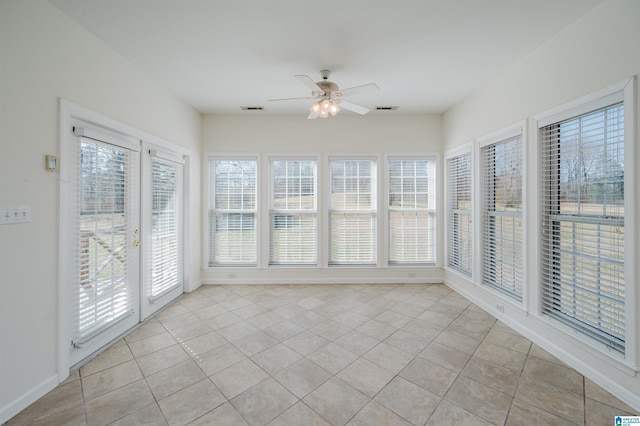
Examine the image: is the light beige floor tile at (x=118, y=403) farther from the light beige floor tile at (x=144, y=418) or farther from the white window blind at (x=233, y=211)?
the white window blind at (x=233, y=211)

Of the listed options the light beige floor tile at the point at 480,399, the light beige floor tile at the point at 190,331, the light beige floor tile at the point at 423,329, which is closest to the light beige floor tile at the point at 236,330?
the light beige floor tile at the point at 190,331

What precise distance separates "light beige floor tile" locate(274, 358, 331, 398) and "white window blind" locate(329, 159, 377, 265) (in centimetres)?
228

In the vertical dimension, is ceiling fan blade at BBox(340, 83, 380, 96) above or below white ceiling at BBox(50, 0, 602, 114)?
below

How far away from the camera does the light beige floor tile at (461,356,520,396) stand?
1.91 meters

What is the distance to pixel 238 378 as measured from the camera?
2010 millimetres

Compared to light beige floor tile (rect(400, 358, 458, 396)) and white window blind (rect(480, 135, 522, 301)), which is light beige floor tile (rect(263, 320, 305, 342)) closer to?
light beige floor tile (rect(400, 358, 458, 396))

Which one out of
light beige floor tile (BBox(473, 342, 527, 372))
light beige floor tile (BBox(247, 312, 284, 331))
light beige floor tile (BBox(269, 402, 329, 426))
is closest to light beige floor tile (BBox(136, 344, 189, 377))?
light beige floor tile (BBox(247, 312, 284, 331))

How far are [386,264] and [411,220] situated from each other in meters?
0.85

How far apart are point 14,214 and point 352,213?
12.0 feet

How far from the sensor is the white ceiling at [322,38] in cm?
195

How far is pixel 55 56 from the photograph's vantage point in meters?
1.93

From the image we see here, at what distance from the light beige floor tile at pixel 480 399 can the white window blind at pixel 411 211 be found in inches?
97.7

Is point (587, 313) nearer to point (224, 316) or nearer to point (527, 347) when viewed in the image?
point (527, 347)

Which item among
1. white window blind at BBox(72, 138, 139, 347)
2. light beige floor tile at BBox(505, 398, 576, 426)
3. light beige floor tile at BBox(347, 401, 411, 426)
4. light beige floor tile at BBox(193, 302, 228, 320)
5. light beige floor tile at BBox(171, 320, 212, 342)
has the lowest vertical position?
light beige floor tile at BBox(505, 398, 576, 426)
